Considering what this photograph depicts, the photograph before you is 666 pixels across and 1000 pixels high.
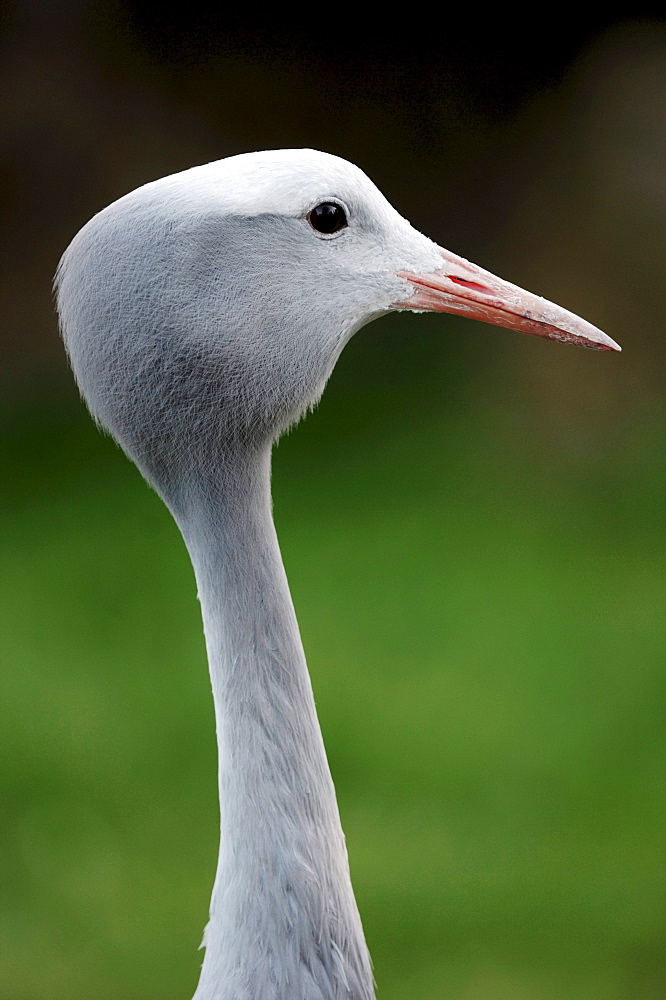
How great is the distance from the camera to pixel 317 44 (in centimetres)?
393

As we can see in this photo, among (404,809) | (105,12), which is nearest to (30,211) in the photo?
(105,12)

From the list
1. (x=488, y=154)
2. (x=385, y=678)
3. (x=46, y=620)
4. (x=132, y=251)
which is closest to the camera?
(x=132, y=251)

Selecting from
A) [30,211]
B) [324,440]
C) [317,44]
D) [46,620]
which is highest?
[317,44]

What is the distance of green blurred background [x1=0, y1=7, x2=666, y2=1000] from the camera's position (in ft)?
7.16

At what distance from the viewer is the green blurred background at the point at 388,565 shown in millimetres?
2182

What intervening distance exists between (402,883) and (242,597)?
1.51m

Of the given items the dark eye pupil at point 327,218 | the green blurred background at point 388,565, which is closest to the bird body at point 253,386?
the dark eye pupil at point 327,218

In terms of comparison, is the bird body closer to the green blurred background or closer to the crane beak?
the crane beak

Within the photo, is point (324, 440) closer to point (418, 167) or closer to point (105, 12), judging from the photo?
point (418, 167)

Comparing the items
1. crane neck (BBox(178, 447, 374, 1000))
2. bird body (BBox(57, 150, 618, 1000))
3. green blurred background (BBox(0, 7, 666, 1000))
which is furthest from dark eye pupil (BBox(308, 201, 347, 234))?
green blurred background (BBox(0, 7, 666, 1000))

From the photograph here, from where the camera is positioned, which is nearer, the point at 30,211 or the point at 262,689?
the point at 262,689

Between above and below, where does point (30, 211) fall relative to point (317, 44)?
below

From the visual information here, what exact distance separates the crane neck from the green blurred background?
1.20 meters

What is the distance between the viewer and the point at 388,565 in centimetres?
341
